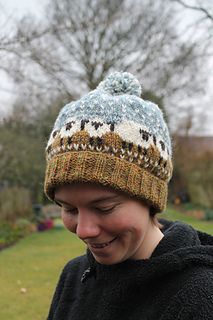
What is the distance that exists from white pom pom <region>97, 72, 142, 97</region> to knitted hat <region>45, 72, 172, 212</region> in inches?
4.6

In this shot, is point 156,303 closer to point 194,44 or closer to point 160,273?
point 160,273

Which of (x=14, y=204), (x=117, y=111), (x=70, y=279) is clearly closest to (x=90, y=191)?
(x=117, y=111)

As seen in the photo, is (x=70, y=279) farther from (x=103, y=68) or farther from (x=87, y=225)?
(x=103, y=68)

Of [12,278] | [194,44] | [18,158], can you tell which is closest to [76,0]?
[194,44]

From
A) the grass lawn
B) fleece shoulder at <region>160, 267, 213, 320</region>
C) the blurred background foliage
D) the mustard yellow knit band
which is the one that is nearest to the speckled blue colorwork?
the mustard yellow knit band

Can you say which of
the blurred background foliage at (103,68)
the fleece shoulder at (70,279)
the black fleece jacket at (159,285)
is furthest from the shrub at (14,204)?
the black fleece jacket at (159,285)

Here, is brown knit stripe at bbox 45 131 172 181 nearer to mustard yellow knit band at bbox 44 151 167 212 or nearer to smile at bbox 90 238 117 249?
mustard yellow knit band at bbox 44 151 167 212

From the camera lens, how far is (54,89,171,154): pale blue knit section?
1.55 metres

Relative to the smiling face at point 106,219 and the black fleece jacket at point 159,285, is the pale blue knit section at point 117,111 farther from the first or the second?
the black fleece jacket at point 159,285

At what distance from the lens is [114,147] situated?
4.93ft

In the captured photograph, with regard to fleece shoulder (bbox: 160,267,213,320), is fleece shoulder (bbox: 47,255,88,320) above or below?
below

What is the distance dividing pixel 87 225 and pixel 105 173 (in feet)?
0.55

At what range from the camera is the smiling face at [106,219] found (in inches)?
57.6

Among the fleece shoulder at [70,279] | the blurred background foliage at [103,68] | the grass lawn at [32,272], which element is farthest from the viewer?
the blurred background foliage at [103,68]
